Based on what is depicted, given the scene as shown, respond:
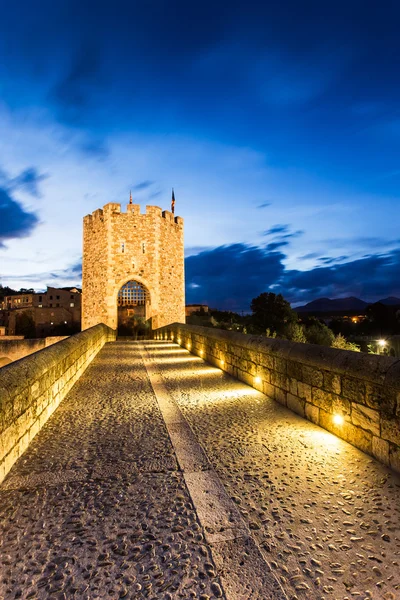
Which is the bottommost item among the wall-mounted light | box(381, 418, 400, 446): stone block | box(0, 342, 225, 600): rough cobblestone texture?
box(0, 342, 225, 600): rough cobblestone texture

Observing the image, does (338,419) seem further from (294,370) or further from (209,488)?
(209,488)

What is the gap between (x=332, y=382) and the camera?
11.0 feet

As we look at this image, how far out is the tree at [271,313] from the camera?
39.8 m

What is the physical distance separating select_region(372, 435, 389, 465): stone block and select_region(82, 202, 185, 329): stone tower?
19274mm

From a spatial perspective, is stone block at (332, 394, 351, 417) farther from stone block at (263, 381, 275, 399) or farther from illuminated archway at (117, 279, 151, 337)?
illuminated archway at (117, 279, 151, 337)

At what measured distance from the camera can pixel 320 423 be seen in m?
3.52

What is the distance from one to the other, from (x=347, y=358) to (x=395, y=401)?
0.69m

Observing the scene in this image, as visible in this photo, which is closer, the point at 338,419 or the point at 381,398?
the point at 381,398

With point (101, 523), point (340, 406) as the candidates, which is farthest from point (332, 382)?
point (101, 523)

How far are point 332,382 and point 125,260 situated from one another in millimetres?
19262

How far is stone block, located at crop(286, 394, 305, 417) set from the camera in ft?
12.8

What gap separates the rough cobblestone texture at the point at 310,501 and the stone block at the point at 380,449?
0.21 ft

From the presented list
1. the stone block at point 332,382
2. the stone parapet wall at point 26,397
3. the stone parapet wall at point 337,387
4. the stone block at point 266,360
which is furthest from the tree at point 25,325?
the stone block at point 332,382

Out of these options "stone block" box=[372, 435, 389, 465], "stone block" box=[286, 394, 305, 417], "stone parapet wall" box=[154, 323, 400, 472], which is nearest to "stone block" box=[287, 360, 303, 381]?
"stone parapet wall" box=[154, 323, 400, 472]
